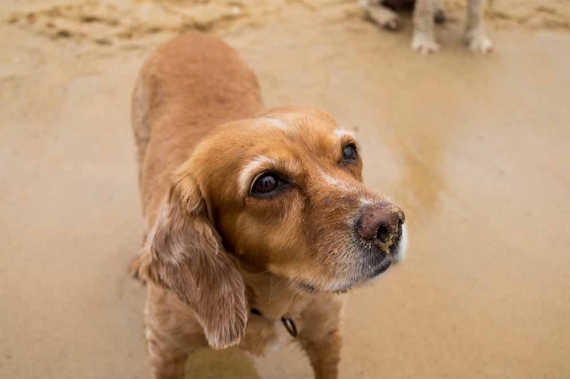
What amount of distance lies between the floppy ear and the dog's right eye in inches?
11.1

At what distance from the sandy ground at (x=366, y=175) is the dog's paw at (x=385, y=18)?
13 cm

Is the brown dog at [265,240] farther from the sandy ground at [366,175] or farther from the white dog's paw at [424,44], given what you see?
the white dog's paw at [424,44]

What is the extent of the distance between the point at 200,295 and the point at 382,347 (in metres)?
1.27

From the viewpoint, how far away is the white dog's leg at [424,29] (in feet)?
18.5

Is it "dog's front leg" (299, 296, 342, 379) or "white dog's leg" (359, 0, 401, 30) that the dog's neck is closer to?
"dog's front leg" (299, 296, 342, 379)

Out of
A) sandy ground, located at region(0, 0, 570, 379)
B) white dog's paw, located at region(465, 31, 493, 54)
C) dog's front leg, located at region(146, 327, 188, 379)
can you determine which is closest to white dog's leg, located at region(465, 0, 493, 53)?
white dog's paw, located at region(465, 31, 493, 54)

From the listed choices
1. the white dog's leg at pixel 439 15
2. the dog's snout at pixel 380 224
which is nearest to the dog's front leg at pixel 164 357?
the dog's snout at pixel 380 224

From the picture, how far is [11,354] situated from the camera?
2.92 meters

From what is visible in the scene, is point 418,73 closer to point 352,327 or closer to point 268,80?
point 268,80

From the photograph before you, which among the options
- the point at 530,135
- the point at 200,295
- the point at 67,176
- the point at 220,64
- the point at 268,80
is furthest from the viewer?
the point at 268,80

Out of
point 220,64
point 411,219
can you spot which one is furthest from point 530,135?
point 220,64

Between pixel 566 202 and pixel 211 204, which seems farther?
pixel 566 202

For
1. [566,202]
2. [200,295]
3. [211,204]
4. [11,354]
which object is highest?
[211,204]

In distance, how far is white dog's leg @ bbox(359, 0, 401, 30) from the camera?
5.95 metres
